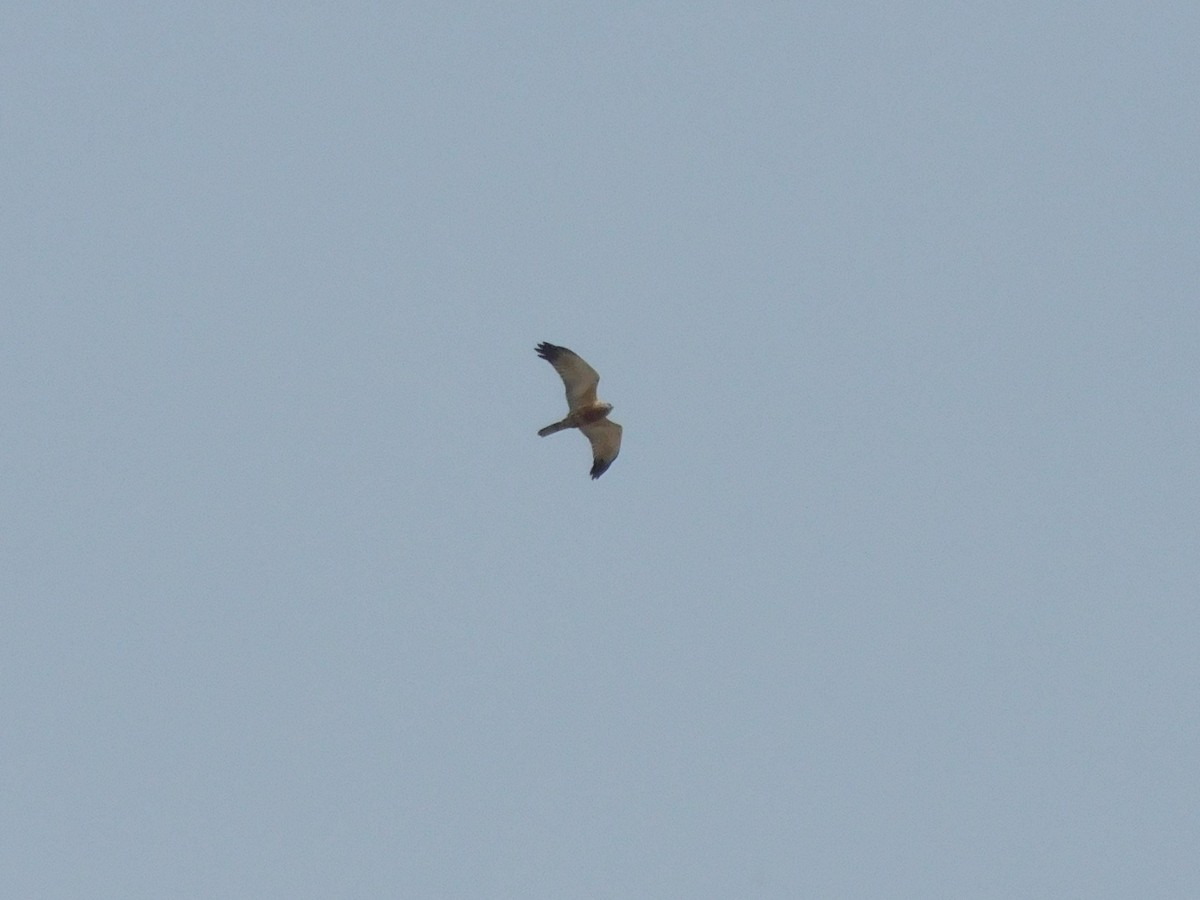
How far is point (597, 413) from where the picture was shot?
48.3 meters

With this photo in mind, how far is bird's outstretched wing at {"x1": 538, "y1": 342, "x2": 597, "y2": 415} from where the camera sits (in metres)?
47.9

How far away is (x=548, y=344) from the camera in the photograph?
47906 mm

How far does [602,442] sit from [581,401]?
1.18 meters

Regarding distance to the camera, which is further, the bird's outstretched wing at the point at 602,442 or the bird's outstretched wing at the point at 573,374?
the bird's outstretched wing at the point at 602,442

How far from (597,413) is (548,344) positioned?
145cm

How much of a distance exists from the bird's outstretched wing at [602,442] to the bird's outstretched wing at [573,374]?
0.57 metres

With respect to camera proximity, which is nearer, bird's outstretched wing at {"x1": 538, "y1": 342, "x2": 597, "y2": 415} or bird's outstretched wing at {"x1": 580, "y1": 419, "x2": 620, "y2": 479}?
bird's outstretched wing at {"x1": 538, "y1": 342, "x2": 597, "y2": 415}

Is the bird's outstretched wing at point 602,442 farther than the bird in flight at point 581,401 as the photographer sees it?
Yes

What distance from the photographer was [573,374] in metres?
48.1

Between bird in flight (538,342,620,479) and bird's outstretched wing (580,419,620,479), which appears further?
bird's outstretched wing (580,419,620,479)

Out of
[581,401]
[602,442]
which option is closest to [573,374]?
[581,401]

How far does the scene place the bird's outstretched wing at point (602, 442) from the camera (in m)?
48.9

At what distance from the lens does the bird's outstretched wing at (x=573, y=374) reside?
157 ft

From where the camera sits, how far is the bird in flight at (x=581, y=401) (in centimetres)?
4794
